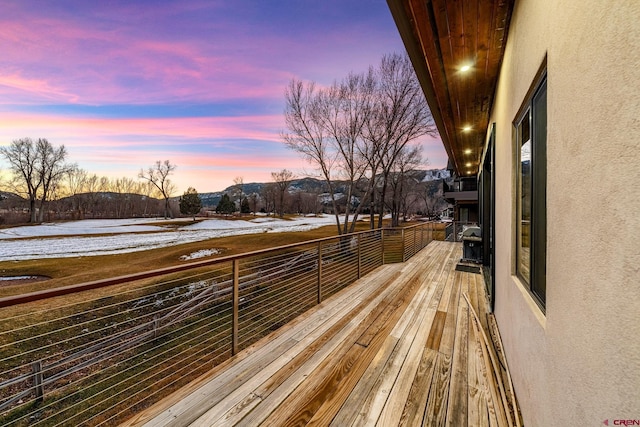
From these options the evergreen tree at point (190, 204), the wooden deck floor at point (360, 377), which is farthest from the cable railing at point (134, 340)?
the evergreen tree at point (190, 204)

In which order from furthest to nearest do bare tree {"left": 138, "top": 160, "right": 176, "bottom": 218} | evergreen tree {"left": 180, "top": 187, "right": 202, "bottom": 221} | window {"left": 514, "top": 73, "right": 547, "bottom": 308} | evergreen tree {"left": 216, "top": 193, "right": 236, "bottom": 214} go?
1. evergreen tree {"left": 216, "top": 193, "right": 236, "bottom": 214}
2. evergreen tree {"left": 180, "top": 187, "right": 202, "bottom": 221}
3. bare tree {"left": 138, "top": 160, "right": 176, "bottom": 218}
4. window {"left": 514, "top": 73, "right": 547, "bottom": 308}

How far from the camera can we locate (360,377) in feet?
6.50

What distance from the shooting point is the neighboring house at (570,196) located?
0.57m

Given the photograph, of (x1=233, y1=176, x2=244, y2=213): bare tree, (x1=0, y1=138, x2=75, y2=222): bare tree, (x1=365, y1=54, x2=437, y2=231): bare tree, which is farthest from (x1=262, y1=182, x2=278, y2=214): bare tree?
(x1=365, y1=54, x2=437, y2=231): bare tree

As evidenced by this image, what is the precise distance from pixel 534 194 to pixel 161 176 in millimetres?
43009

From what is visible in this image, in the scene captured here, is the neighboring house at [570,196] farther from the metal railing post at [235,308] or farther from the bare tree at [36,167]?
the bare tree at [36,167]

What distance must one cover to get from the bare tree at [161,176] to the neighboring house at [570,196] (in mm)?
40940

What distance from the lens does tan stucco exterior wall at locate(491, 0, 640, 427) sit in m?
0.56

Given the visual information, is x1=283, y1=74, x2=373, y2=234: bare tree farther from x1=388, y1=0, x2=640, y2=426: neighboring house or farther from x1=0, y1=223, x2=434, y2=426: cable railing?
x1=388, y1=0, x2=640, y2=426: neighboring house

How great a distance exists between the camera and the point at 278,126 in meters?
11.0

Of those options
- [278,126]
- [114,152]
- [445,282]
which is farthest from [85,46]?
[114,152]

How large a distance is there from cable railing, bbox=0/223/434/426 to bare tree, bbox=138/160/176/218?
32837mm

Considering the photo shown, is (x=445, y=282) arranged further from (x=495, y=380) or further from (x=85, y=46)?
(x=85, y=46)
